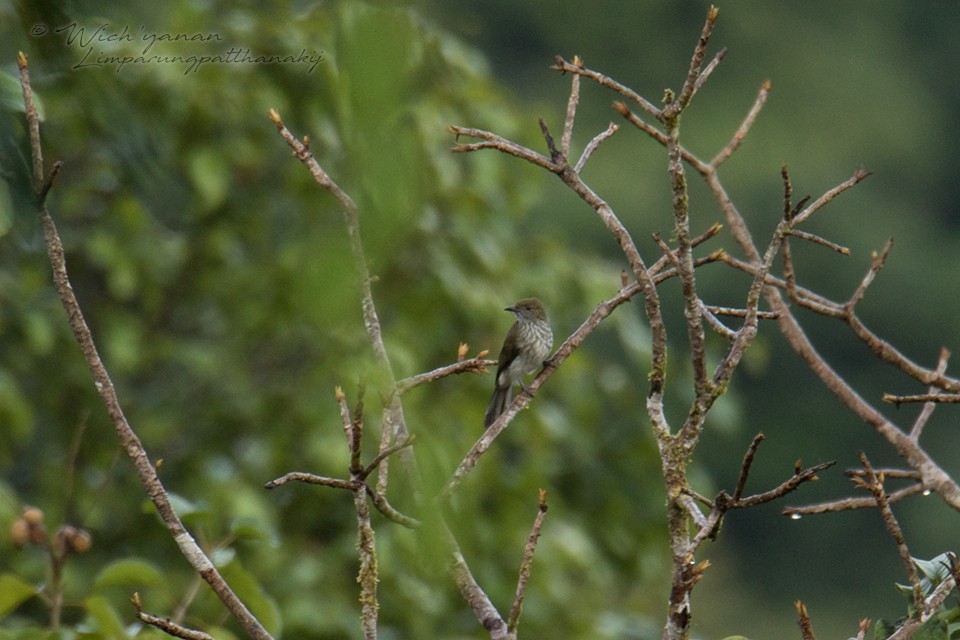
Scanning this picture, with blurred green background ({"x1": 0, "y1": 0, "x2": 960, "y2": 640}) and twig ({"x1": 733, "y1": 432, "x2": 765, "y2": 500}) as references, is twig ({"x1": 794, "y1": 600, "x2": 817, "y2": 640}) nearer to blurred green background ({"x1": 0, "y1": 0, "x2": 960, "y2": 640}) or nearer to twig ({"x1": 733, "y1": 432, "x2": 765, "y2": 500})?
twig ({"x1": 733, "y1": 432, "x2": 765, "y2": 500})

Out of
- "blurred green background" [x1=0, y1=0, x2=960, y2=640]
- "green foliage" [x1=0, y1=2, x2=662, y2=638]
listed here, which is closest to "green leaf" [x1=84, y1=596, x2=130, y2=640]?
"blurred green background" [x1=0, y1=0, x2=960, y2=640]

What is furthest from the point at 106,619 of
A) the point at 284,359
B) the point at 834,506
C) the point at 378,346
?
the point at 284,359

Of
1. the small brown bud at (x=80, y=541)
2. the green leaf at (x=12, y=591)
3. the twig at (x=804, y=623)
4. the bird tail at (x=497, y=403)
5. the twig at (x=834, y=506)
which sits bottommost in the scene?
the twig at (x=804, y=623)

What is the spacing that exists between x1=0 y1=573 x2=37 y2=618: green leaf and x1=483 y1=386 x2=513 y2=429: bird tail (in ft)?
10.2

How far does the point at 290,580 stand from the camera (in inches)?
200

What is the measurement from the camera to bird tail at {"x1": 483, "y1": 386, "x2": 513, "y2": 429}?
5.44 meters

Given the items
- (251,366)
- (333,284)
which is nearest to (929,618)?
(333,284)

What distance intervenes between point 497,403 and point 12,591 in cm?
327

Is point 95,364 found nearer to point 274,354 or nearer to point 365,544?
point 365,544

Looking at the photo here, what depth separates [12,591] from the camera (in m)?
2.36

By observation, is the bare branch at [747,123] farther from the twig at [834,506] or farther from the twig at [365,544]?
the twig at [365,544]

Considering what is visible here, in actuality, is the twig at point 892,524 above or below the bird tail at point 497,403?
below

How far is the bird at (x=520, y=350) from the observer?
5457 mm

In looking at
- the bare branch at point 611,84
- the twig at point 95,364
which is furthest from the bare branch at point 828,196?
the twig at point 95,364
